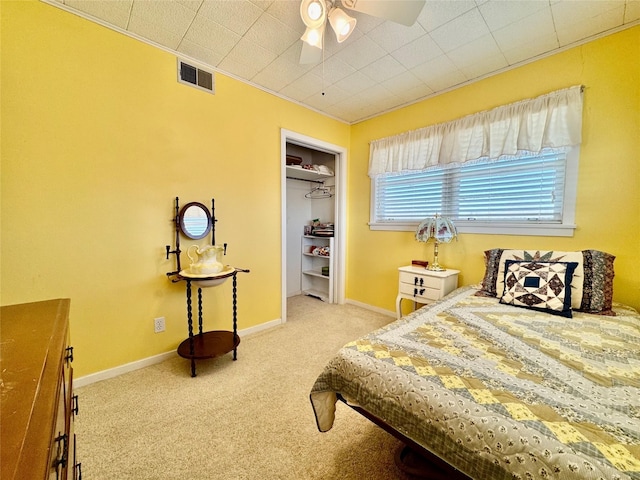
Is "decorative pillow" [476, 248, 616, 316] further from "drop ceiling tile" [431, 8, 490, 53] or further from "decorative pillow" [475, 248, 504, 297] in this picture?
"drop ceiling tile" [431, 8, 490, 53]

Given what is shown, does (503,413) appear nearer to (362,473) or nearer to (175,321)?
(362,473)

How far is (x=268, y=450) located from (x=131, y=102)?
2.52 meters

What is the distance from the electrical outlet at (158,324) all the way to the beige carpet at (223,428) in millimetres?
286

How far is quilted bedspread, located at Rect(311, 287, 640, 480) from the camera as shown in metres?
0.68

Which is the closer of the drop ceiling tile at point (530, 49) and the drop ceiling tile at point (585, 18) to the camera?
the drop ceiling tile at point (585, 18)

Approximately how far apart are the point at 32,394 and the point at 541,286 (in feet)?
7.96

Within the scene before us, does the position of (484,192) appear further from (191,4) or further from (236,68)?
(191,4)

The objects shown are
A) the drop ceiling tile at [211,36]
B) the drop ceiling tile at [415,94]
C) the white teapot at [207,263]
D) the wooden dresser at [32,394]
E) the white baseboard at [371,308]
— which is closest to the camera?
the wooden dresser at [32,394]

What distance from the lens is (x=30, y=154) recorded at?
5.32ft

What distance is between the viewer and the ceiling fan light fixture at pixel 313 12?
1.38 meters

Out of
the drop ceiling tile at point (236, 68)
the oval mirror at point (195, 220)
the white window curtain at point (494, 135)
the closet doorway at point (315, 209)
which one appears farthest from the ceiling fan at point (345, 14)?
the closet doorway at point (315, 209)

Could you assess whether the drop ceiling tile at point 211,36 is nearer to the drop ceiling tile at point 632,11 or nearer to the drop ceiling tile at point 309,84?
the drop ceiling tile at point 309,84

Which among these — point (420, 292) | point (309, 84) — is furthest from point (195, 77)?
point (420, 292)

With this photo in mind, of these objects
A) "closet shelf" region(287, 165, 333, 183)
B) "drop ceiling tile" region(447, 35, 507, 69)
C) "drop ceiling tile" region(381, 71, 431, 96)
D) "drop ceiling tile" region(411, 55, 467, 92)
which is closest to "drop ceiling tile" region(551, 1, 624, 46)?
"drop ceiling tile" region(447, 35, 507, 69)
